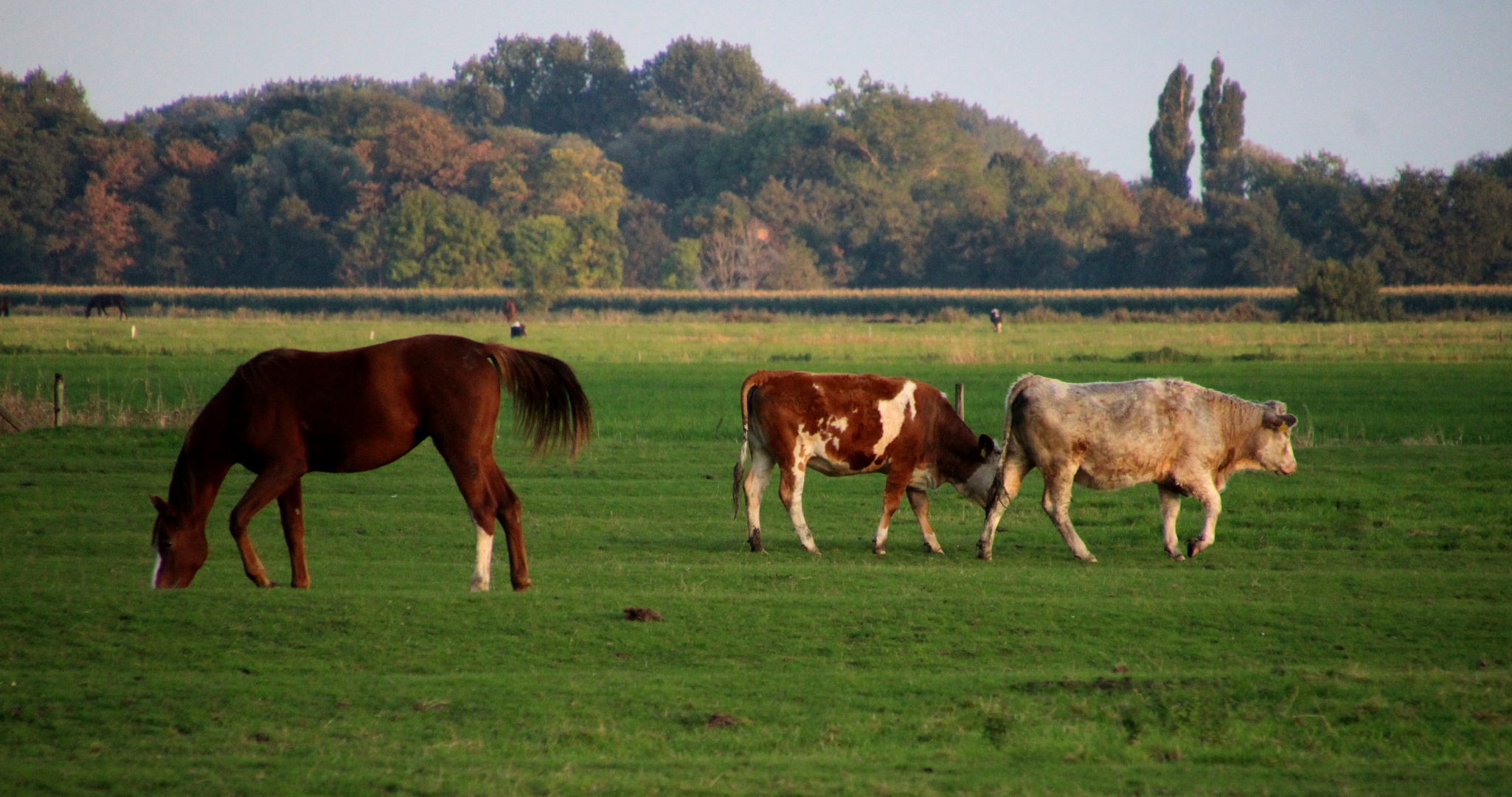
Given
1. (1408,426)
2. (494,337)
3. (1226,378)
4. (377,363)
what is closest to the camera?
(377,363)

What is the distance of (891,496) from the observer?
562 inches

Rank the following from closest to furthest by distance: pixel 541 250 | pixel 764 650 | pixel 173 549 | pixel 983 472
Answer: pixel 764 650, pixel 173 549, pixel 983 472, pixel 541 250

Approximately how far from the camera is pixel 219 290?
92750mm

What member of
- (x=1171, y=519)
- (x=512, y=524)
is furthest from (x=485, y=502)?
(x=1171, y=519)

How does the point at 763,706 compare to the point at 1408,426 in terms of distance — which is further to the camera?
the point at 1408,426

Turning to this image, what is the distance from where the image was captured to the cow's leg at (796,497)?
1398 cm

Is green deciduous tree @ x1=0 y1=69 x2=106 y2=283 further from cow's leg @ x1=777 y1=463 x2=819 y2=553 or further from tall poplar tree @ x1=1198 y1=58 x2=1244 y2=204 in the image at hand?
cow's leg @ x1=777 y1=463 x2=819 y2=553

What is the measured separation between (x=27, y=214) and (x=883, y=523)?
10562 centimetres

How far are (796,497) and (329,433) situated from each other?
5.11 meters

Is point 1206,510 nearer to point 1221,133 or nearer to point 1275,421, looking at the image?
point 1275,421

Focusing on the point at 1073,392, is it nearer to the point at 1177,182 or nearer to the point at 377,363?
the point at 377,363

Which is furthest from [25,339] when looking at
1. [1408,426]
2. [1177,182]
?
[1177,182]

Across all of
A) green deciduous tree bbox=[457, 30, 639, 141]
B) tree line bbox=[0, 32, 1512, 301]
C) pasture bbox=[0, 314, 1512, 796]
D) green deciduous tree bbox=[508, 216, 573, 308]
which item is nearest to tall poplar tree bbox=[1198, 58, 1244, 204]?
tree line bbox=[0, 32, 1512, 301]

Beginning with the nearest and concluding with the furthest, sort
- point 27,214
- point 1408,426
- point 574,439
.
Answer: point 574,439, point 1408,426, point 27,214
